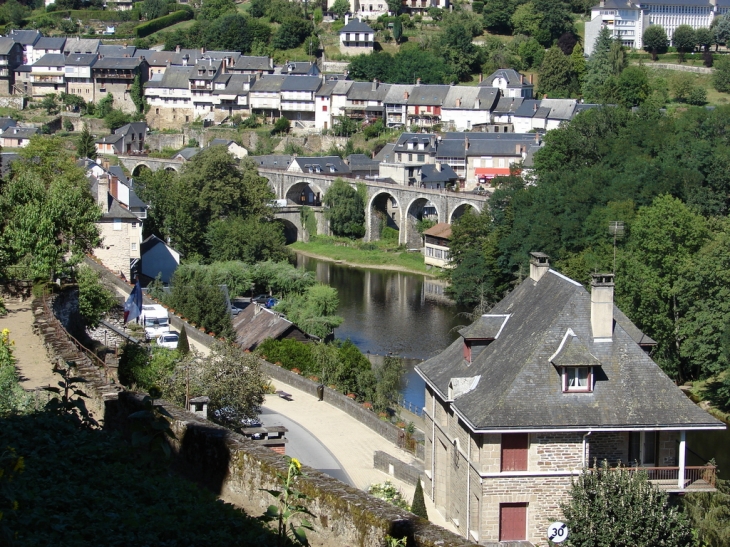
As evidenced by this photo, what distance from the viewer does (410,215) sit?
59.0 meters

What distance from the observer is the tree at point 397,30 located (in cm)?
8300

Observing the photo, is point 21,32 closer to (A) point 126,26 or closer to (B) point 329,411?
(A) point 126,26

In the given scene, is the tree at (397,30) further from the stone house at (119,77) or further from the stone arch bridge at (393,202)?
the stone arch bridge at (393,202)

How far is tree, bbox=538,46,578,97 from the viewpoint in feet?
241

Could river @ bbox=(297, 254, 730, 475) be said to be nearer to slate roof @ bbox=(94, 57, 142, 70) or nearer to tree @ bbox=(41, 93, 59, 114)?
slate roof @ bbox=(94, 57, 142, 70)

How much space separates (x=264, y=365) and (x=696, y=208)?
21.4m

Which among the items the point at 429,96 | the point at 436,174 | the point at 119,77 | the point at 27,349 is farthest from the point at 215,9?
the point at 27,349

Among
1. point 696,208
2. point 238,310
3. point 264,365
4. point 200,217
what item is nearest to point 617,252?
point 696,208

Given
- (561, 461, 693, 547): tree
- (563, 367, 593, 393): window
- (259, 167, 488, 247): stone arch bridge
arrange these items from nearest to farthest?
(561, 461, 693, 547): tree
(563, 367, 593, 393): window
(259, 167, 488, 247): stone arch bridge

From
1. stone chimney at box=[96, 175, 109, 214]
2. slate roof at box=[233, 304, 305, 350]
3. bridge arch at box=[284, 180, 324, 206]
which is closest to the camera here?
slate roof at box=[233, 304, 305, 350]

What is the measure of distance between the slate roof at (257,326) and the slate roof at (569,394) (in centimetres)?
1475

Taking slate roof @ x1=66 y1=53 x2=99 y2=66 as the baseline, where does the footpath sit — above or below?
below

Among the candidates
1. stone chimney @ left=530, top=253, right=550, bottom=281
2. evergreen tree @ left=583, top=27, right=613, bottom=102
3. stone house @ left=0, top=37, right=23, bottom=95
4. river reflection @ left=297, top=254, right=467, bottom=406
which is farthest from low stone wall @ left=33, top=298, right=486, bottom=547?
stone house @ left=0, top=37, right=23, bottom=95

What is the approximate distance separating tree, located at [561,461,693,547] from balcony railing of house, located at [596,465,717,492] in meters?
1.06
